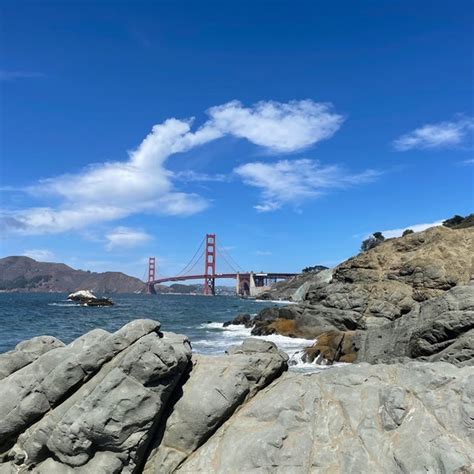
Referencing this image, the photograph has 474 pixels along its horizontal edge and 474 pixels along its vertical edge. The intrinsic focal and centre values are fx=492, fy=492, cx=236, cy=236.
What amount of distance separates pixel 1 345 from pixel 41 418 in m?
26.1

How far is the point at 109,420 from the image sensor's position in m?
7.23

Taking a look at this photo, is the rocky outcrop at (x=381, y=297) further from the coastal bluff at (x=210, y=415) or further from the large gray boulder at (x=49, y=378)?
the large gray boulder at (x=49, y=378)

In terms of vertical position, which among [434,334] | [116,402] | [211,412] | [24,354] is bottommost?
[211,412]

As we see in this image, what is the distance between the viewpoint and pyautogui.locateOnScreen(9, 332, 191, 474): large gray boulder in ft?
23.5

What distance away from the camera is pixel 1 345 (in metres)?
30.9

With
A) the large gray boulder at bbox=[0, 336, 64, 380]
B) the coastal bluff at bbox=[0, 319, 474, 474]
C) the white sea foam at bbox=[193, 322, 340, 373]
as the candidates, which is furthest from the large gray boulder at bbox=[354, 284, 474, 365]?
the large gray boulder at bbox=[0, 336, 64, 380]

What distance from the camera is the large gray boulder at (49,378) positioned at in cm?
775

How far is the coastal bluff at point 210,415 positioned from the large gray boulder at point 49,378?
0.06ft

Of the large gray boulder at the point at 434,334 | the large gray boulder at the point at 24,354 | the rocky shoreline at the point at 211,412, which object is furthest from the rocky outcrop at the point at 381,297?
the large gray boulder at the point at 24,354

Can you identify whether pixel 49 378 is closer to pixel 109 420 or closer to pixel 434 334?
pixel 109 420

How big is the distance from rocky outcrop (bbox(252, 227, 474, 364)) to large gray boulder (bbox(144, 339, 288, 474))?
419 inches

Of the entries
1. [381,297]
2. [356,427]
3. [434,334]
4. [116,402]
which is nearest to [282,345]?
[381,297]

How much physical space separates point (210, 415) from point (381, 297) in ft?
104

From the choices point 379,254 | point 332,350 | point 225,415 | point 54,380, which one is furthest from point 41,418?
point 379,254
